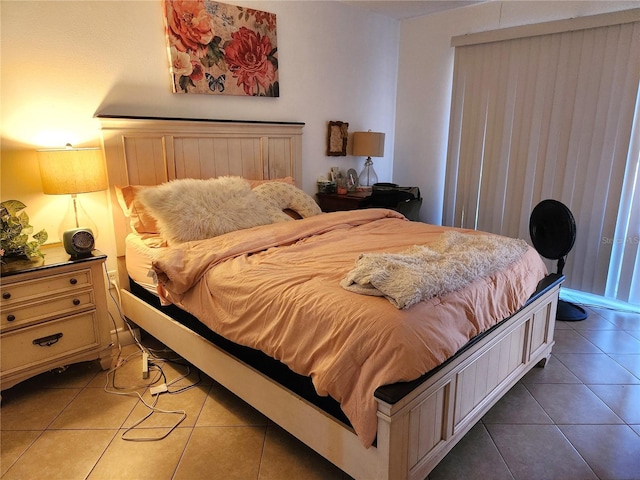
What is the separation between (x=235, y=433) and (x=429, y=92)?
11.9 ft

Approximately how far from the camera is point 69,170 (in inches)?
87.2

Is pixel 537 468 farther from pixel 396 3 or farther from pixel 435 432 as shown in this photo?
pixel 396 3

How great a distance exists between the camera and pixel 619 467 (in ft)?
5.60

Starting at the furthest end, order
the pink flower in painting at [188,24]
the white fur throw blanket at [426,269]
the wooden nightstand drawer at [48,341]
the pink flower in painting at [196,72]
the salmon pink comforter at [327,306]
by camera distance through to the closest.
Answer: the pink flower in painting at [196,72] < the pink flower in painting at [188,24] < the wooden nightstand drawer at [48,341] < the white fur throw blanket at [426,269] < the salmon pink comforter at [327,306]

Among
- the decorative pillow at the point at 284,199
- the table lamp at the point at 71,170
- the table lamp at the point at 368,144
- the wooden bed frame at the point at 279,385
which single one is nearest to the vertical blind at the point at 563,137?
the table lamp at the point at 368,144

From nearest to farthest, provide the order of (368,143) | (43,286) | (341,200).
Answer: (43,286)
(341,200)
(368,143)

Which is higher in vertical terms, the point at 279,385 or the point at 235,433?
the point at 279,385

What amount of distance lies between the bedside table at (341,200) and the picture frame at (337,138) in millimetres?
444

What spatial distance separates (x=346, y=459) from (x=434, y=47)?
3876mm

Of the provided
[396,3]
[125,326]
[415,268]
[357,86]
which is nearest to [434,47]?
[396,3]

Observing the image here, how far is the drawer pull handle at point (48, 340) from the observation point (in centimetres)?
215

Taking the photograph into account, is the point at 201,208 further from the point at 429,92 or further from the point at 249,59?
the point at 429,92

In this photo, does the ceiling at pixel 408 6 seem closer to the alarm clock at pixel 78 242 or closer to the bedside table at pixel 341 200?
the bedside table at pixel 341 200

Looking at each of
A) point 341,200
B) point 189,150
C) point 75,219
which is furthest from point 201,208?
point 341,200
